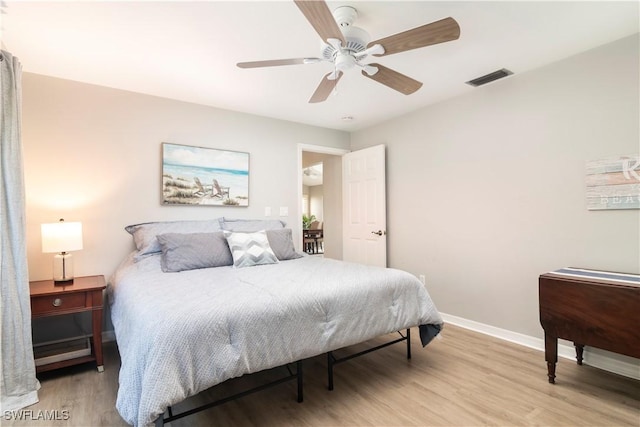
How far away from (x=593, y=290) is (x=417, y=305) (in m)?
1.06

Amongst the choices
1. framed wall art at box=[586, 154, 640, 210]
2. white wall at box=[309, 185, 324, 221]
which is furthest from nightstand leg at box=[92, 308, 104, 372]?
white wall at box=[309, 185, 324, 221]

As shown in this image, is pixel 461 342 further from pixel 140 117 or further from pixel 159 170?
pixel 140 117

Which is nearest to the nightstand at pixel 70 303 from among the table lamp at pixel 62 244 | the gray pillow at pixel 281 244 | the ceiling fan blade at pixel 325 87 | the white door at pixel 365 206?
the table lamp at pixel 62 244

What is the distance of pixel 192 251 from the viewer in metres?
2.65

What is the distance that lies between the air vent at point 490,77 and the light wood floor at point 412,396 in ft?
7.82

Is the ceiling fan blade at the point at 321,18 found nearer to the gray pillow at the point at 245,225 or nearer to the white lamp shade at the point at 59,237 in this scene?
the gray pillow at the point at 245,225

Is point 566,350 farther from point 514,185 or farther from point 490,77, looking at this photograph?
point 490,77

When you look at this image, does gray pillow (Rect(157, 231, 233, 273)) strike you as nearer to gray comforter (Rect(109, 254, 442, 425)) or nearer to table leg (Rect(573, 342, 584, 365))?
gray comforter (Rect(109, 254, 442, 425))

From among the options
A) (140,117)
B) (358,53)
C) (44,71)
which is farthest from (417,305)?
(44,71)

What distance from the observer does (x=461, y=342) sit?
2.85m

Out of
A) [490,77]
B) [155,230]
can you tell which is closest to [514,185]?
[490,77]

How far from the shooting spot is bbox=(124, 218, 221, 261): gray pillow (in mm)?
2779

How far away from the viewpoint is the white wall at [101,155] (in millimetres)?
2689

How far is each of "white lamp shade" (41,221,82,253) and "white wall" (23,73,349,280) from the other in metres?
0.45
